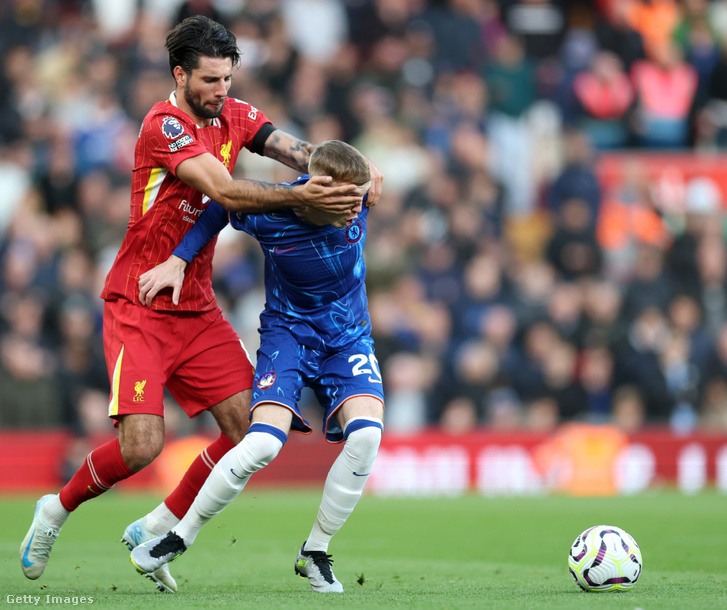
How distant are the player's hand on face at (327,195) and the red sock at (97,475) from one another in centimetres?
165

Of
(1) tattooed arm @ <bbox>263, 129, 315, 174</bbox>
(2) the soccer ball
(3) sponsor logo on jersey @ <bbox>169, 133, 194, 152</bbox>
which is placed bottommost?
(2) the soccer ball

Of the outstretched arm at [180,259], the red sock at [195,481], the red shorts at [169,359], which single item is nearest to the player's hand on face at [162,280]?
the outstretched arm at [180,259]

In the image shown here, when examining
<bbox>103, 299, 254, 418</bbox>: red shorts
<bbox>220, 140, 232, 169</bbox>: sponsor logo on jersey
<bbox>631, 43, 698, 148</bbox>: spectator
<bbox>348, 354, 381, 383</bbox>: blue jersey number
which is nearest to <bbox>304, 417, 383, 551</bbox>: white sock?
<bbox>348, 354, 381, 383</bbox>: blue jersey number

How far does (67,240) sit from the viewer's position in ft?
47.5

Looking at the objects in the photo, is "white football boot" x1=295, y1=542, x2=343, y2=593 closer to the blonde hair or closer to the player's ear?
the blonde hair

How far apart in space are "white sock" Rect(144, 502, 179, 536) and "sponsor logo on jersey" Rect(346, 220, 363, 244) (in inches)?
70.8

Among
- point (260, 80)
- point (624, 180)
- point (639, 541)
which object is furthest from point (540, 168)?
point (639, 541)

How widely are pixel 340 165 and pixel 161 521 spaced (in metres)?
2.21

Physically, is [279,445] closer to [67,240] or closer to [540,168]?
[67,240]

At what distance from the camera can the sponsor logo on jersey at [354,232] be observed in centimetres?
645

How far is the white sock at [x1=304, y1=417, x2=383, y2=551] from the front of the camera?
6199 millimetres

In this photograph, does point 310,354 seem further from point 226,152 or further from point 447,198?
point 447,198

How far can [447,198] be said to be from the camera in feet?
50.9

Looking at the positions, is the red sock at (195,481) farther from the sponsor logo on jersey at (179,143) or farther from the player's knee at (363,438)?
the sponsor logo on jersey at (179,143)
